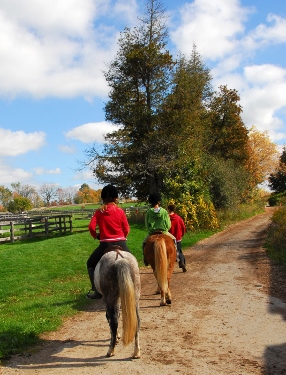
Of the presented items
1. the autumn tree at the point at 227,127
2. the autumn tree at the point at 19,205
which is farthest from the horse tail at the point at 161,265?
the autumn tree at the point at 19,205

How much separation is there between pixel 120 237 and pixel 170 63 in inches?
913

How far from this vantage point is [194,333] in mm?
6531

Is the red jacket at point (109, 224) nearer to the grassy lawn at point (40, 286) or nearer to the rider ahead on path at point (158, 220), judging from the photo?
the grassy lawn at point (40, 286)

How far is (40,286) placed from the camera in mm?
12000

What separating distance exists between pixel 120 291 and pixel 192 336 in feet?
5.80

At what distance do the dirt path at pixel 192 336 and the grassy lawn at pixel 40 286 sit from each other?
411 mm

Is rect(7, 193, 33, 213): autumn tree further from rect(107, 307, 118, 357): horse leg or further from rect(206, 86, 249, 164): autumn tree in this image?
rect(107, 307, 118, 357): horse leg

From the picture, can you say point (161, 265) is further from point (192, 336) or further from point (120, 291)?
point (120, 291)

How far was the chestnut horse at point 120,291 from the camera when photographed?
5457mm

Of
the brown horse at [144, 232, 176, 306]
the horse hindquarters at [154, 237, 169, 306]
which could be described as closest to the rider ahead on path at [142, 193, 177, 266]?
the brown horse at [144, 232, 176, 306]

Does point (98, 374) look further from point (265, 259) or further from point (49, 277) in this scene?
point (265, 259)

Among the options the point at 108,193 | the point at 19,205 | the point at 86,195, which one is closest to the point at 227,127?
the point at 108,193

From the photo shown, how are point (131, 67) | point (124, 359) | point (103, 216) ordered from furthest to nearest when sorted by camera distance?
point (131, 67) → point (103, 216) → point (124, 359)

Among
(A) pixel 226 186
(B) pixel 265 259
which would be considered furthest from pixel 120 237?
(A) pixel 226 186
